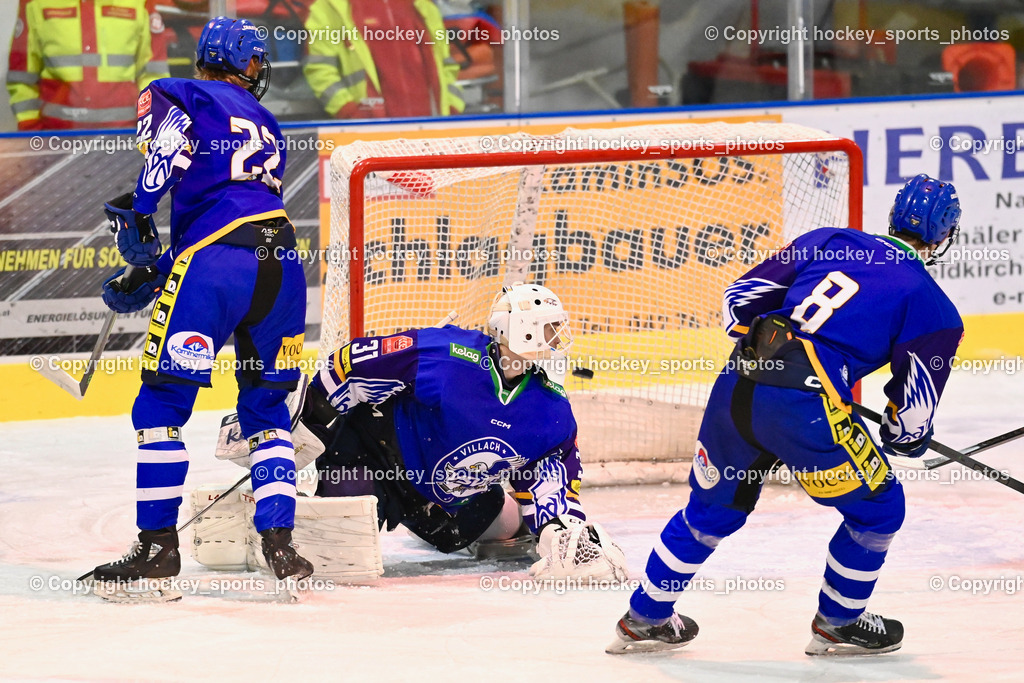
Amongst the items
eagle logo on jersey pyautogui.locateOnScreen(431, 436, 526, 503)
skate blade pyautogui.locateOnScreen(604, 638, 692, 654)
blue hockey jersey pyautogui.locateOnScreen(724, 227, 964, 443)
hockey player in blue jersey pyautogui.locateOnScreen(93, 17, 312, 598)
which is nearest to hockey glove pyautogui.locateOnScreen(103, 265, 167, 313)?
hockey player in blue jersey pyautogui.locateOnScreen(93, 17, 312, 598)

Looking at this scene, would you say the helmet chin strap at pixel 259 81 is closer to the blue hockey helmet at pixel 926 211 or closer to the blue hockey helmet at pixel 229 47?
the blue hockey helmet at pixel 229 47

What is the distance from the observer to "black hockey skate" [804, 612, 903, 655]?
3.03m

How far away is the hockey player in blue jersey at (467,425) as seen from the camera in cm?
356

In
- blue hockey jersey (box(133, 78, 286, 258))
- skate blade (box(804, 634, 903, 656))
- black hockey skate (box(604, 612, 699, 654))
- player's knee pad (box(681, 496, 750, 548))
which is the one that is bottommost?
skate blade (box(804, 634, 903, 656))

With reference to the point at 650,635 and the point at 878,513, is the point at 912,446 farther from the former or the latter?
the point at 650,635

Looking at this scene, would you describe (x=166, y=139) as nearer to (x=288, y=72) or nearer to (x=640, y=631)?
(x=640, y=631)

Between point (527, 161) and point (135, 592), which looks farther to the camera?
point (527, 161)

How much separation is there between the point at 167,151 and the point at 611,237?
2.31 metres

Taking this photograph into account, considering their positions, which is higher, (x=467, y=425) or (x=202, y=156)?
(x=202, y=156)

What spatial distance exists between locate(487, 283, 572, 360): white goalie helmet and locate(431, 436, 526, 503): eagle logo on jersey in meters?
0.26

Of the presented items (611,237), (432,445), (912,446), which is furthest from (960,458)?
(611,237)

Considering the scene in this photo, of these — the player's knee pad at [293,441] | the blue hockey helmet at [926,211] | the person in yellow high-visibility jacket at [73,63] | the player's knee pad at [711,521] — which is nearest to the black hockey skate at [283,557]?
the player's knee pad at [293,441]

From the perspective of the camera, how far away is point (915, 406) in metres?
2.85

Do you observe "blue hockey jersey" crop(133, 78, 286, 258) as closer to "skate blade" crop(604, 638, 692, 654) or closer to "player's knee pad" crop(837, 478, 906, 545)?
"skate blade" crop(604, 638, 692, 654)
